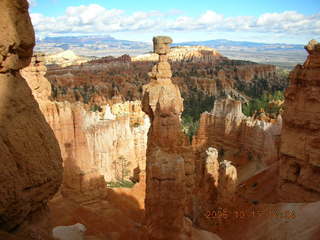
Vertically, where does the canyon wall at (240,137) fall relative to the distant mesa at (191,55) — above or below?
below

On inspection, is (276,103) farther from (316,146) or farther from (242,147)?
(316,146)

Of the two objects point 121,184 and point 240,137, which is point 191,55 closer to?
point 240,137

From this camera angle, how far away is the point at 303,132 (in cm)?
1119

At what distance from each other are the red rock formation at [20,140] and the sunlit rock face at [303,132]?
383 inches

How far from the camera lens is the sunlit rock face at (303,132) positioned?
424 inches

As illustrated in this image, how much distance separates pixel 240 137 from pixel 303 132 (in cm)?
978

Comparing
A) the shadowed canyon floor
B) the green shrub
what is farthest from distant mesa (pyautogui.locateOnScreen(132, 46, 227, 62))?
the green shrub

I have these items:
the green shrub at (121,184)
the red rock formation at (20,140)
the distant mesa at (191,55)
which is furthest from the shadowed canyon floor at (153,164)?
the distant mesa at (191,55)

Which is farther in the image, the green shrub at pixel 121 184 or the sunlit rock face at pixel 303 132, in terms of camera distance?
the green shrub at pixel 121 184

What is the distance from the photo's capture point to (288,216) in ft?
31.7

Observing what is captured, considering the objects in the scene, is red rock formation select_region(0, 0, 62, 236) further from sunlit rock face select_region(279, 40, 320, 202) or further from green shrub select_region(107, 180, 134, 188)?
green shrub select_region(107, 180, 134, 188)
